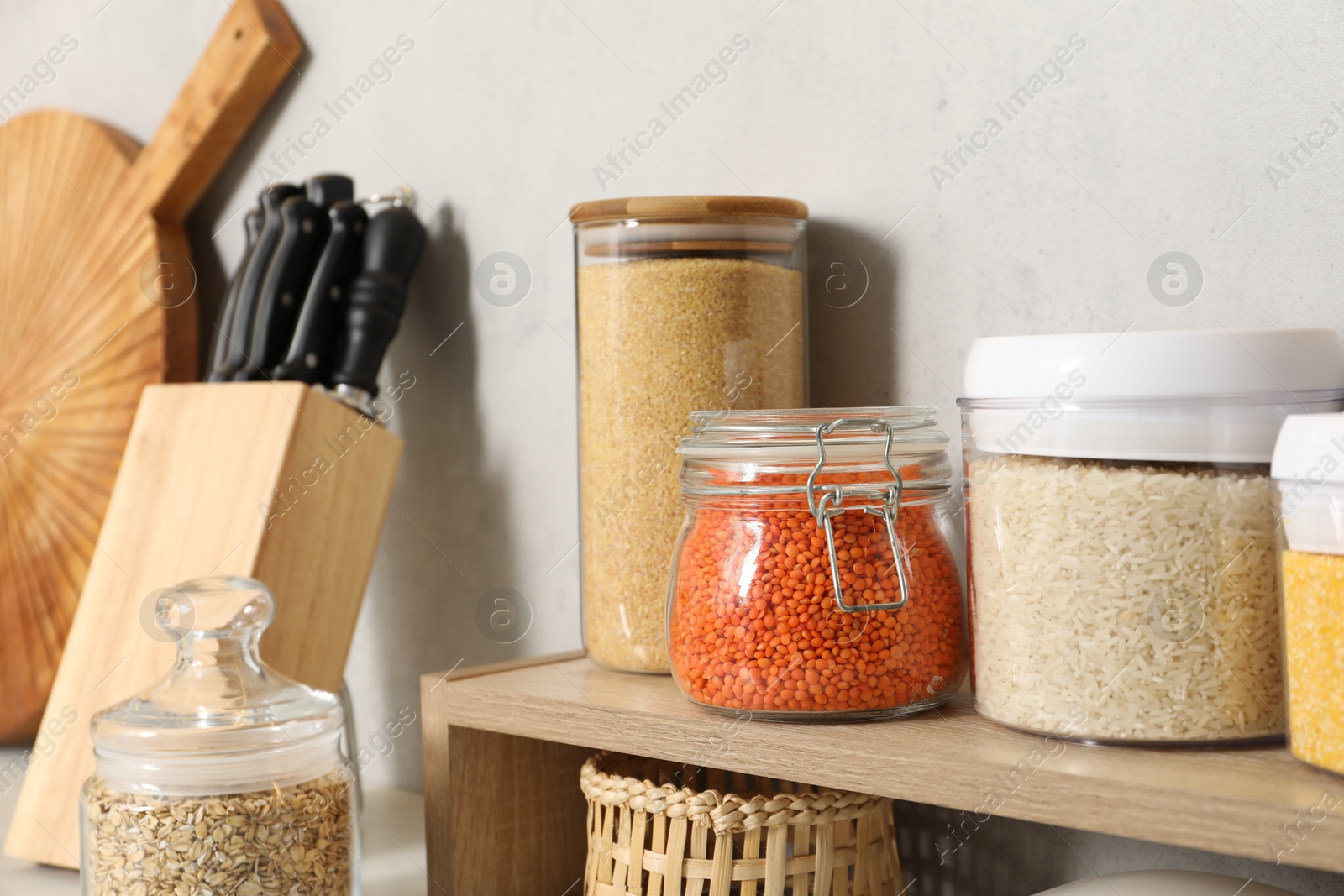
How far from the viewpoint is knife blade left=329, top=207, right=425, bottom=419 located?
92 cm

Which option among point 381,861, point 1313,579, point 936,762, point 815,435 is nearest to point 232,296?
point 381,861

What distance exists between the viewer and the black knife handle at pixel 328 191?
0.98 m

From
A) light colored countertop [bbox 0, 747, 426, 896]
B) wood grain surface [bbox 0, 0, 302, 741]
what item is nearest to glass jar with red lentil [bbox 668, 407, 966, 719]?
light colored countertop [bbox 0, 747, 426, 896]

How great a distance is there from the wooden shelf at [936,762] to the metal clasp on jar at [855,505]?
0.06 metres

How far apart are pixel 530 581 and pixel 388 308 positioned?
0.24m

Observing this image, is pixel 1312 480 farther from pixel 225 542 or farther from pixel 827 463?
pixel 225 542

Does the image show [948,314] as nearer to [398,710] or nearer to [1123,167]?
[1123,167]

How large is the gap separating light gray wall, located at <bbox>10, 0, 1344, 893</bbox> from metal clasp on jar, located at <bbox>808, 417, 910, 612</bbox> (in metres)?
0.15

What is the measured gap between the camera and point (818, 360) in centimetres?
75

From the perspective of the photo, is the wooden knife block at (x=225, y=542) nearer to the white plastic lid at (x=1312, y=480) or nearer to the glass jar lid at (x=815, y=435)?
the glass jar lid at (x=815, y=435)

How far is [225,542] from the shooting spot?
86cm

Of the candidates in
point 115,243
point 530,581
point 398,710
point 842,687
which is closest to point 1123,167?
point 842,687

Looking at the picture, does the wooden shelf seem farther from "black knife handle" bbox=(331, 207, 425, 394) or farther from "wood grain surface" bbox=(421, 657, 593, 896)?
"black knife handle" bbox=(331, 207, 425, 394)

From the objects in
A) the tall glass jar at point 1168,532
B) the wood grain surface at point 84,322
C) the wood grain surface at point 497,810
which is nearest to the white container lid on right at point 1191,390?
the tall glass jar at point 1168,532
